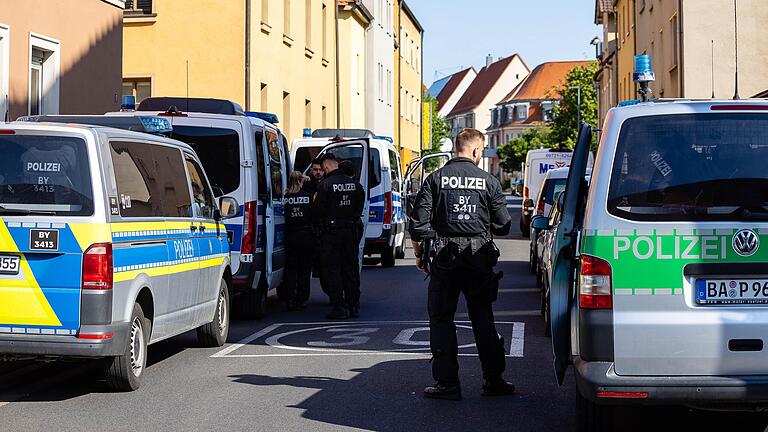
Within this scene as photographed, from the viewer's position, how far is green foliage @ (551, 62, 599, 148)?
77.8m

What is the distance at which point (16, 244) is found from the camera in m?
7.90

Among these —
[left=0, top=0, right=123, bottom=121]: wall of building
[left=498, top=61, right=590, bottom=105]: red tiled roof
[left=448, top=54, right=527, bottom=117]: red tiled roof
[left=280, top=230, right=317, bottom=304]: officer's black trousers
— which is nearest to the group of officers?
[left=280, top=230, right=317, bottom=304]: officer's black trousers

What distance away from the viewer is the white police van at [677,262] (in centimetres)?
580

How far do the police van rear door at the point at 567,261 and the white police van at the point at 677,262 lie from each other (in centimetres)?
38

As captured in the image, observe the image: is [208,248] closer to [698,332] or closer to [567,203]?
[567,203]

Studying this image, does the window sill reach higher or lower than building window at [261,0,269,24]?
lower

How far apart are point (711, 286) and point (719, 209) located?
38 centimetres

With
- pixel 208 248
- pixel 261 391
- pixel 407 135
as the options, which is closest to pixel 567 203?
pixel 261 391

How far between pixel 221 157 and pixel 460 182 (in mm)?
4765

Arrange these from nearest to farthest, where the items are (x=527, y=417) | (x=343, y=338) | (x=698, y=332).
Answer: (x=698, y=332)
(x=527, y=417)
(x=343, y=338)

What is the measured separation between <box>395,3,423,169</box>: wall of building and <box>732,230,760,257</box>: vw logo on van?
162ft

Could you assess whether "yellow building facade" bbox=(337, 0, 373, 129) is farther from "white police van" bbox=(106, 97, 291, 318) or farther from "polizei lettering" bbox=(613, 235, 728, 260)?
"polizei lettering" bbox=(613, 235, 728, 260)

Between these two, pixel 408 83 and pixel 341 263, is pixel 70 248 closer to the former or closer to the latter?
pixel 341 263

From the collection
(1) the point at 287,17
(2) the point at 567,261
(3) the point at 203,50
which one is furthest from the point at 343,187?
(1) the point at 287,17
